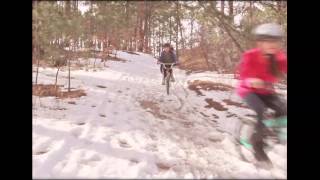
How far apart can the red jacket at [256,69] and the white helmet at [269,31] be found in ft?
0.43

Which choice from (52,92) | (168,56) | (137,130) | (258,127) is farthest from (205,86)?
(52,92)

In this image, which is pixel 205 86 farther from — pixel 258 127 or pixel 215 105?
pixel 258 127

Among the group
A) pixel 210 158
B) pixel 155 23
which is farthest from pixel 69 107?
pixel 210 158

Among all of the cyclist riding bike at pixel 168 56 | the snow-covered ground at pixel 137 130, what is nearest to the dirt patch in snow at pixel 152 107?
the snow-covered ground at pixel 137 130

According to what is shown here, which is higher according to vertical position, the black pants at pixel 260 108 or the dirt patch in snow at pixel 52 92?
the dirt patch in snow at pixel 52 92

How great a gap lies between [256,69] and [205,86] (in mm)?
434

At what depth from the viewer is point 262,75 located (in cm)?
257

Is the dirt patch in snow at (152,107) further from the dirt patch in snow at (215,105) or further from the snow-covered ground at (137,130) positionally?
the dirt patch in snow at (215,105)

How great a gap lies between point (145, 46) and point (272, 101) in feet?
3.17

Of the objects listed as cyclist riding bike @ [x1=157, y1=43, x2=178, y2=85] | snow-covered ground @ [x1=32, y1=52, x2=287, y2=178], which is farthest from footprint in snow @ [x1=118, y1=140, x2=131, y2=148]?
cyclist riding bike @ [x1=157, y1=43, x2=178, y2=85]

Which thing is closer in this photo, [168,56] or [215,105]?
[168,56]

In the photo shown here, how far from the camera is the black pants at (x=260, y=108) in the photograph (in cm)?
257
